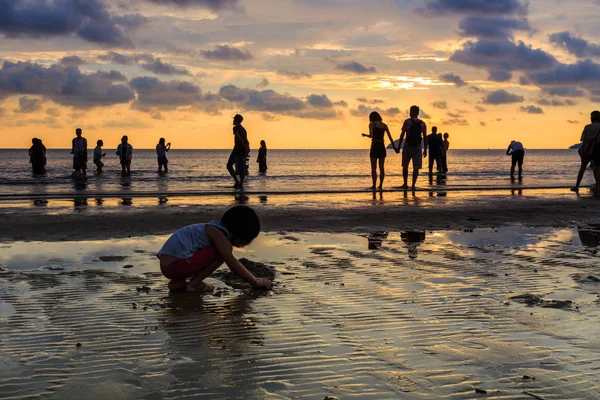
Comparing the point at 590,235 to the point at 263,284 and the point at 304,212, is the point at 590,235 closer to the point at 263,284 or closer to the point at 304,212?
the point at 304,212

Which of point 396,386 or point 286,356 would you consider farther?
point 286,356

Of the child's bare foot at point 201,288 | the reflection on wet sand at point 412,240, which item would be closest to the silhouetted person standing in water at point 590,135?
the reflection on wet sand at point 412,240

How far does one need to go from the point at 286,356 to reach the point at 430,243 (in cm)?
495

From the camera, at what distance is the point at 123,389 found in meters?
3.19

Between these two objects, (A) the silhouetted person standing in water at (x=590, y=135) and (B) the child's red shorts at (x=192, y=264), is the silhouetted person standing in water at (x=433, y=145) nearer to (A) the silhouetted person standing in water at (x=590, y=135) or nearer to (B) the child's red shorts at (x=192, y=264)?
(A) the silhouetted person standing in water at (x=590, y=135)

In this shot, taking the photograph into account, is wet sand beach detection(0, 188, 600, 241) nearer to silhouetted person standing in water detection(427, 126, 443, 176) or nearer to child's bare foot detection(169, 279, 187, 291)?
child's bare foot detection(169, 279, 187, 291)

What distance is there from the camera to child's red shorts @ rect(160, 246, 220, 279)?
5551 millimetres

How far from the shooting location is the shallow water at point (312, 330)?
328 cm

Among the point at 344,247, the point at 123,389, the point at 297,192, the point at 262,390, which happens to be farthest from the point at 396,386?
the point at 297,192

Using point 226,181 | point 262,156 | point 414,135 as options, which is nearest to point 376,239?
point 414,135

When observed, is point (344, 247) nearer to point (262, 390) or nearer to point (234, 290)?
point (234, 290)

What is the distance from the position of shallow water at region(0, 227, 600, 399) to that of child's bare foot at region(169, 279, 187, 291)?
95 mm

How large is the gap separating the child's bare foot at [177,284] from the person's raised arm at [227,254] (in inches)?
16.1

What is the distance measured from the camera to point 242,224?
5.55 metres
